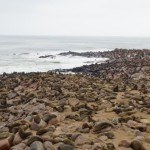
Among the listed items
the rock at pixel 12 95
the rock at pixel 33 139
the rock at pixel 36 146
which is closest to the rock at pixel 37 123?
the rock at pixel 33 139

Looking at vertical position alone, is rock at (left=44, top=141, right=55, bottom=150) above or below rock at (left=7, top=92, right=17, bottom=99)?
above

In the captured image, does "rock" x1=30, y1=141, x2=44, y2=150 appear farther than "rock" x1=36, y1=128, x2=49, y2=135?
No

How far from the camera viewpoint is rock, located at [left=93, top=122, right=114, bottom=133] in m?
6.81

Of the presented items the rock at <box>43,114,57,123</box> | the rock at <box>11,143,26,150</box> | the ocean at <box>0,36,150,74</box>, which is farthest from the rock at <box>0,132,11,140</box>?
the ocean at <box>0,36,150,74</box>

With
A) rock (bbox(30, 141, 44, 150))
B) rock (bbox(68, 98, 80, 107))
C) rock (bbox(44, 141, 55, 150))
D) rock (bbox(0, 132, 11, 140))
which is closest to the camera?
rock (bbox(30, 141, 44, 150))

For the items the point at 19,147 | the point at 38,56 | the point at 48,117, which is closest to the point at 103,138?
the point at 19,147

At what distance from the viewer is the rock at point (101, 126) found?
6.81 metres

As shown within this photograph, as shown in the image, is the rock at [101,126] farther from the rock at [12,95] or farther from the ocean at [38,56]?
the ocean at [38,56]

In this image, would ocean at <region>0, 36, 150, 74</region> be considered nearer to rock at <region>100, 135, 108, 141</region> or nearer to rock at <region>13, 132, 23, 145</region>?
rock at <region>13, 132, 23, 145</region>

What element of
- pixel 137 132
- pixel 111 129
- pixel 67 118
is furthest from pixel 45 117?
Answer: pixel 137 132

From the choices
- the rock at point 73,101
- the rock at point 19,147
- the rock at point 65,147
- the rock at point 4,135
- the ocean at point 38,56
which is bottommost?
the ocean at point 38,56

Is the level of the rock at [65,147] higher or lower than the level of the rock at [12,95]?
higher

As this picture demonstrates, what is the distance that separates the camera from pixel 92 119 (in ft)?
24.9

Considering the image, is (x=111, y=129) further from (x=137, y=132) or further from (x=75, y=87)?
(x=75, y=87)
